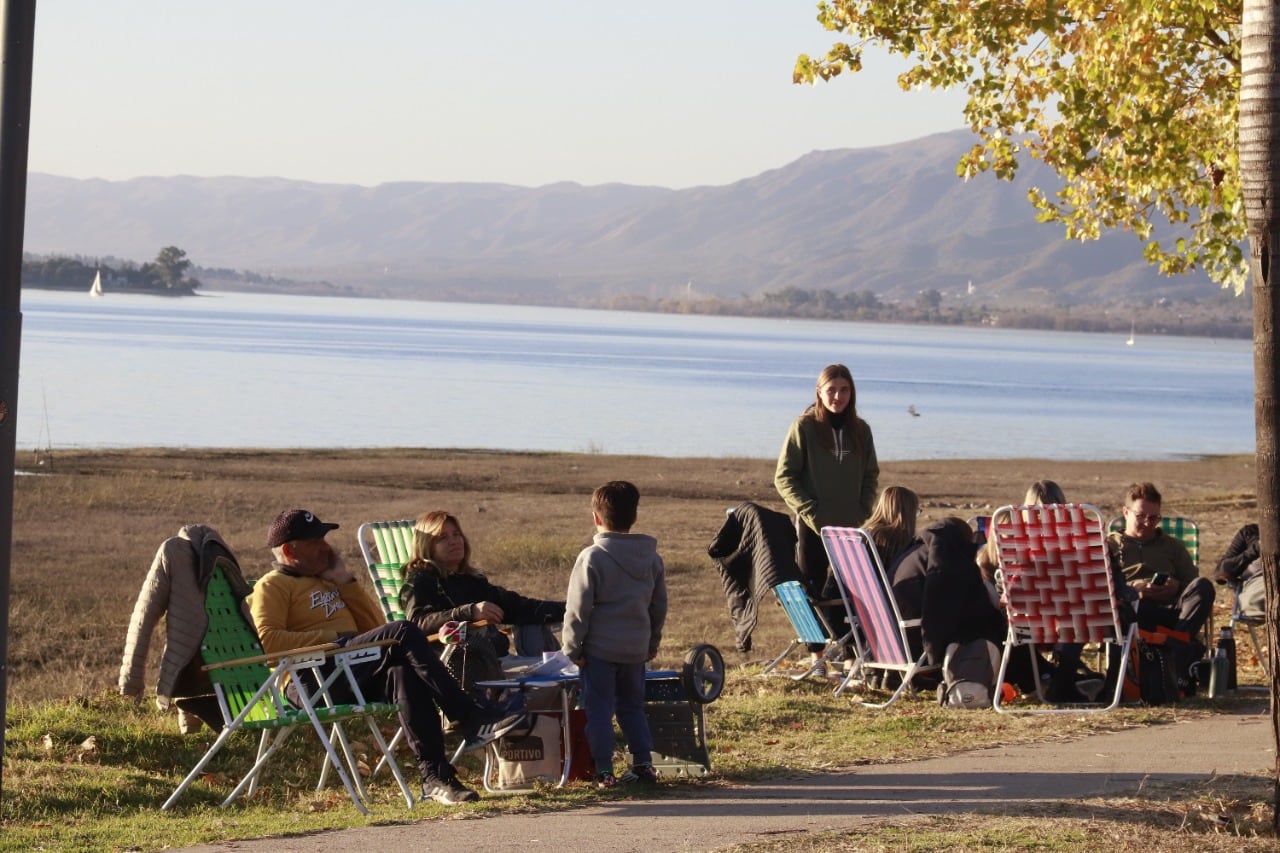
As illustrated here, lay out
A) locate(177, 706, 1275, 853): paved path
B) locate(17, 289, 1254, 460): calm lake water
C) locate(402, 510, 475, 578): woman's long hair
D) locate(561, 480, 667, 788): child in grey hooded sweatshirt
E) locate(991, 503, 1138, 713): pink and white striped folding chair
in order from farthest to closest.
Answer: locate(17, 289, 1254, 460): calm lake water < locate(991, 503, 1138, 713): pink and white striped folding chair < locate(402, 510, 475, 578): woman's long hair < locate(561, 480, 667, 788): child in grey hooded sweatshirt < locate(177, 706, 1275, 853): paved path

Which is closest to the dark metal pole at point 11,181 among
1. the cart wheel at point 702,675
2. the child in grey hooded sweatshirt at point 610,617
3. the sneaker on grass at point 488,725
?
the sneaker on grass at point 488,725

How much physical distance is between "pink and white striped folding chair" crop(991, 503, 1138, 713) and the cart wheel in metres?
2.30

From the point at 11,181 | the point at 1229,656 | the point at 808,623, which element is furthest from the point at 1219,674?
the point at 11,181

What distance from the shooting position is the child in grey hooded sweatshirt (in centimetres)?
724

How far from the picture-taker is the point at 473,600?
8.12 m

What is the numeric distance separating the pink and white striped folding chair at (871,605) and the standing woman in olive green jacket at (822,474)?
2.13ft

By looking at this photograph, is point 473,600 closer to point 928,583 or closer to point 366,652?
point 366,652

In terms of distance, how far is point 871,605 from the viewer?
963 centimetres

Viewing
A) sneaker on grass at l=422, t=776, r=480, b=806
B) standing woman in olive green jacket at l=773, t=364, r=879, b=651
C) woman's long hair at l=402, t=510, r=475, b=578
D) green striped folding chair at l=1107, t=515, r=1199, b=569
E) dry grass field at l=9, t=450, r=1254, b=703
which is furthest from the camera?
dry grass field at l=9, t=450, r=1254, b=703

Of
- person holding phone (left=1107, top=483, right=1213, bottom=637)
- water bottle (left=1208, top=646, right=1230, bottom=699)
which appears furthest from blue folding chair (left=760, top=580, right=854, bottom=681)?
water bottle (left=1208, top=646, right=1230, bottom=699)

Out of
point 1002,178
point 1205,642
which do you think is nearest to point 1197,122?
point 1002,178

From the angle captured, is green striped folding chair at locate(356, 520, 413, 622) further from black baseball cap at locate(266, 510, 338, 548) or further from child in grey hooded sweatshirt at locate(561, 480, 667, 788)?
child in grey hooded sweatshirt at locate(561, 480, 667, 788)

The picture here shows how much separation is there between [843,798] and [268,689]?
2361mm

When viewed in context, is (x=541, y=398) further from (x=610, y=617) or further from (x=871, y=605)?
(x=610, y=617)
